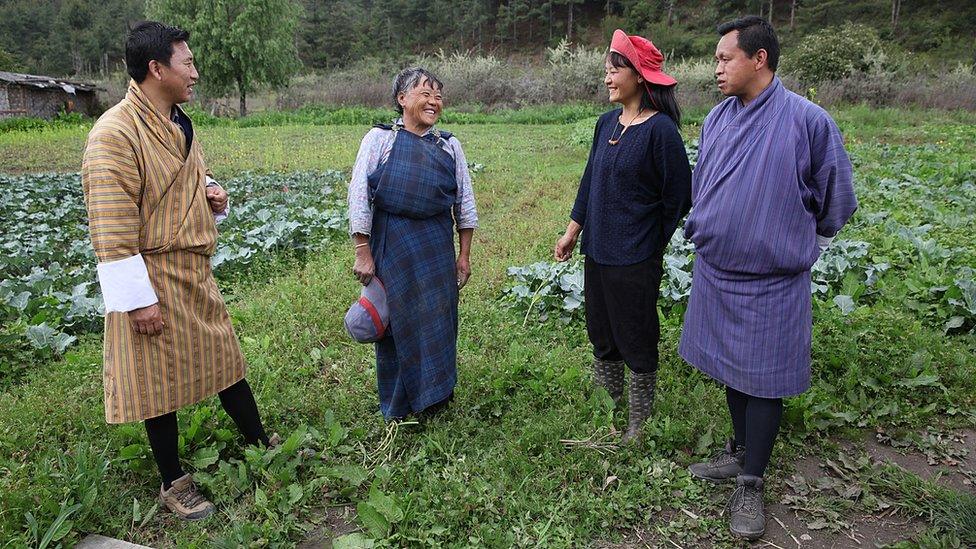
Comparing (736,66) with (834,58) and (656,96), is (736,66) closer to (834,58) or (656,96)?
(656,96)

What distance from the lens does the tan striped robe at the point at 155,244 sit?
7.38ft

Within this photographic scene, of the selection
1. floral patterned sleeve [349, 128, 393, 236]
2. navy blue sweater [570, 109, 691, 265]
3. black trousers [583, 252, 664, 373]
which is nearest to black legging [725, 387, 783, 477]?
black trousers [583, 252, 664, 373]

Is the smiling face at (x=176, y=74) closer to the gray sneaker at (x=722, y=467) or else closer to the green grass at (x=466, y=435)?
the green grass at (x=466, y=435)

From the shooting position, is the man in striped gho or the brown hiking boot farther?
the brown hiking boot

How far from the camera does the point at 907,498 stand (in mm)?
2693

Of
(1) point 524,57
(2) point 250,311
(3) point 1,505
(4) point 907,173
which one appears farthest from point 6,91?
(1) point 524,57

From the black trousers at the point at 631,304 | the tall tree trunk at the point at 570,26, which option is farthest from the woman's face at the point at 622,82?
the tall tree trunk at the point at 570,26

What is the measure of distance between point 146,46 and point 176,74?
0.44 ft

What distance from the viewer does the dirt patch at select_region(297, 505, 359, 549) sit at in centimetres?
257

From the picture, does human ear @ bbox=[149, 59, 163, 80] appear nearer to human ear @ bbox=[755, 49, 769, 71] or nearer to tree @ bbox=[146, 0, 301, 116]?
human ear @ bbox=[755, 49, 769, 71]

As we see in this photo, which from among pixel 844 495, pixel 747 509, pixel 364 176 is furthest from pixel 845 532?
pixel 364 176

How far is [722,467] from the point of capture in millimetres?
2859

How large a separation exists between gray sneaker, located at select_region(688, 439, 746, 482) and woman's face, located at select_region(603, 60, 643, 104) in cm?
172

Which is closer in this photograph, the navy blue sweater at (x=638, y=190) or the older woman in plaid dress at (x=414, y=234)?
→ the navy blue sweater at (x=638, y=190)
